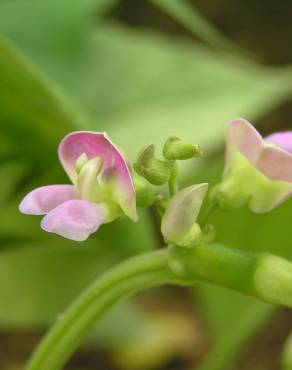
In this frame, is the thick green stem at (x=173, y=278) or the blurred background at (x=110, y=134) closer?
the thick green stem at (x=173, y=278)

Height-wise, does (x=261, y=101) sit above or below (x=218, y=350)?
above

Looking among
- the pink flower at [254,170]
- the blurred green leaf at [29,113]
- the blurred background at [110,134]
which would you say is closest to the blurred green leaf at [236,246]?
the blurred background at [110,134]

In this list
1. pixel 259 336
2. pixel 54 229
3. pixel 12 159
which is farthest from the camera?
pixel 259 336

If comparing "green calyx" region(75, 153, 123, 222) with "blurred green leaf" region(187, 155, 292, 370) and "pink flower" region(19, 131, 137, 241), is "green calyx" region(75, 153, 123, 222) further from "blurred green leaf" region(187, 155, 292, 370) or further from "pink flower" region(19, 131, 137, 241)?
"blurred green leaf" region(187, 155, 292, 370)

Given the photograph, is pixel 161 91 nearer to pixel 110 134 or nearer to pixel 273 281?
pixel 110 134

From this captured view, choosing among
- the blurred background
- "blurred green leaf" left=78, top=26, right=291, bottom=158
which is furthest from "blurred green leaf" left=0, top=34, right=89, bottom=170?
"blurred green leaf" left=78, top=26, right=291, bottom=158

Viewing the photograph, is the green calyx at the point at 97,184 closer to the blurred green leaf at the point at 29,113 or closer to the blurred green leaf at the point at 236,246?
the blurred green leaf at the point at 29,113

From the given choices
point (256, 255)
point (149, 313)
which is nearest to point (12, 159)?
point (256, 255)

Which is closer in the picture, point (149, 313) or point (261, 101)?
point (261, 101)

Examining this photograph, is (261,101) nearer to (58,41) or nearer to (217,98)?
(217,98)
